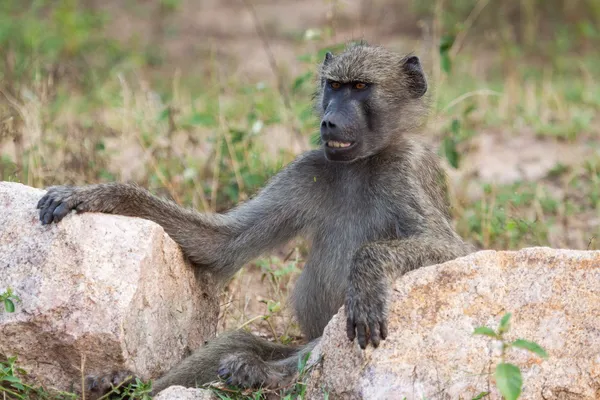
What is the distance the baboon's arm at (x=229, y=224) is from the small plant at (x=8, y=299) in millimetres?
752

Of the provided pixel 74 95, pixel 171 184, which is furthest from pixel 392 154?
pixel 74 95

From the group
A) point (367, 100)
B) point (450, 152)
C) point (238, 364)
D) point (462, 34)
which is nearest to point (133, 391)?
point (238, 364)

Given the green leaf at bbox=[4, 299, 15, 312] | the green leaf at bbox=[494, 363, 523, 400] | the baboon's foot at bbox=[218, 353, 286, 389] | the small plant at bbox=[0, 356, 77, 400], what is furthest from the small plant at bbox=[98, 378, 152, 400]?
the green leaf at bbox=[494, 363, 523, 400]

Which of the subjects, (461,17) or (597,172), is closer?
(597,172)

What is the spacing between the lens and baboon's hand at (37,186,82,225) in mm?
3562

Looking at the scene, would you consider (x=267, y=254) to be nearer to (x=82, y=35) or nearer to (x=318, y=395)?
(x=318, y=395)

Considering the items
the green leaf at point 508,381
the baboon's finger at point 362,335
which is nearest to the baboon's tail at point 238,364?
the baboon's finger at point 362,335

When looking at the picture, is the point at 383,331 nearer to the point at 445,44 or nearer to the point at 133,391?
the point at 133,391

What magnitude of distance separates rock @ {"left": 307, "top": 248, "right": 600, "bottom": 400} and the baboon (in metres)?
0.31

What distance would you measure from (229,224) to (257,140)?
238cm

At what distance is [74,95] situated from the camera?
8562 millimetres

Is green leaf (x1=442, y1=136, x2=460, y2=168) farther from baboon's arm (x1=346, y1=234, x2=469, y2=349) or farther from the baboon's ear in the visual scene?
baboon's arm (x1=346, y1=234, x2=469, y2=349)

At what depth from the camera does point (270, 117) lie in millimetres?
6297

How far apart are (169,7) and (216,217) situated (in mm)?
8872
